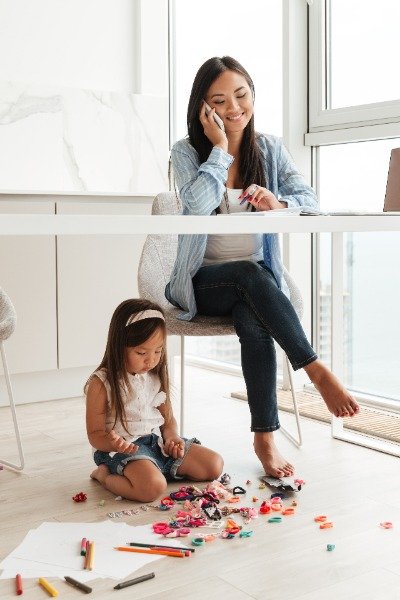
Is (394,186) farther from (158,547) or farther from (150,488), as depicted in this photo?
(158,547)

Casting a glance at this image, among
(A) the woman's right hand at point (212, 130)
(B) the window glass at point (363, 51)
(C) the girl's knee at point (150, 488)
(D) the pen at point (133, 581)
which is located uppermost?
(B) the window glass at point (363, 51)

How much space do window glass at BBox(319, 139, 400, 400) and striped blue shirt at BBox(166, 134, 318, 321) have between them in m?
0.79

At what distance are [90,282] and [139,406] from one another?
1.19 m

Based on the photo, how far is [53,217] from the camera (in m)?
1.48

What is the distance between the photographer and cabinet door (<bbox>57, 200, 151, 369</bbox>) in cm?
332

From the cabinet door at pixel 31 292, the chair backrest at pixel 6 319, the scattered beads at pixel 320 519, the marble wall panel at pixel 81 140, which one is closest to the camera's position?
the scattered beads at pixel 320 519

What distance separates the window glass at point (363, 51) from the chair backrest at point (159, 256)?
1.01 metres

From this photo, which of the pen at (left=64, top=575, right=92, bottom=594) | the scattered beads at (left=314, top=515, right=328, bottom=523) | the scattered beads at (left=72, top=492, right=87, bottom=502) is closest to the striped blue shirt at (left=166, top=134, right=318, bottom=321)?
the scattered beads at (left=72, top=492, right=87, bottom=502)

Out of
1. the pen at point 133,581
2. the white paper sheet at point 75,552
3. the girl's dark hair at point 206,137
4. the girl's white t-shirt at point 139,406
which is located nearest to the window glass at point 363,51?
the girl's dark hair at point 206,137

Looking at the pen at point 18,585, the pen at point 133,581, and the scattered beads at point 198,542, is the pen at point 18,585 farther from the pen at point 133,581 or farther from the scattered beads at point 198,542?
the scattered beads at point 198,542

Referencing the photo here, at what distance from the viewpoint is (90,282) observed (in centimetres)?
338

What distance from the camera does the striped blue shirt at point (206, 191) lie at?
7.59 ft

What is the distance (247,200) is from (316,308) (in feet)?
4.38

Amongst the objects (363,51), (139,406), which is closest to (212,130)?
(139,406)
